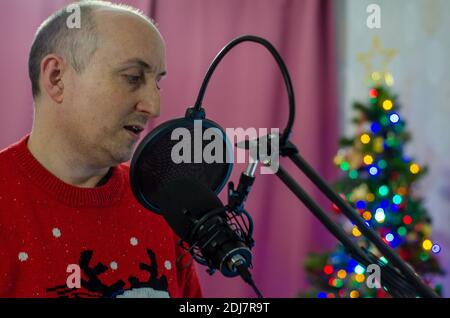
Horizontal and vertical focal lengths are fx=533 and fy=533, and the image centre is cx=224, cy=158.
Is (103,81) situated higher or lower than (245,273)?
higher

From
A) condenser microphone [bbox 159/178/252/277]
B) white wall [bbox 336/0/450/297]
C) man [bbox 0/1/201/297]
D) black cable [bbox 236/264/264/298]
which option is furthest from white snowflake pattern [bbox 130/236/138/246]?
white wall [bbox 336/0/450/297]

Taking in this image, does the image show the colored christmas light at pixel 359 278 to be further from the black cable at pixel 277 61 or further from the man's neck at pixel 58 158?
the black cable at pixel 277 61

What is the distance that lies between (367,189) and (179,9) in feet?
4.69

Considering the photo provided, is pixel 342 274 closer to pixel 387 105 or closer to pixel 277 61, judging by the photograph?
pixel 387 105

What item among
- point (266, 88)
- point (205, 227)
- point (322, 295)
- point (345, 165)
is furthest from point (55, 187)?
point (266, 88)

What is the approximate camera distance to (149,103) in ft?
3.02

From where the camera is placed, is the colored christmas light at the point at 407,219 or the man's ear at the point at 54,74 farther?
the colored christmas light at the point at 407,219

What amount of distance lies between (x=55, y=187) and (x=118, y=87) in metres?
0.22

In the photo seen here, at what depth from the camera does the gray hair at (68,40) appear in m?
0.95

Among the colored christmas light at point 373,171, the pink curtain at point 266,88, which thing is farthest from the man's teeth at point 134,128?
the pink curtain at point 266,88

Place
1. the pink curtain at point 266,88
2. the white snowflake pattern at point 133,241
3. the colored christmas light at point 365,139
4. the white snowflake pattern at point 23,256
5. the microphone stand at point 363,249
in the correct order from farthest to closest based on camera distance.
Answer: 1. the pink curtain at point 266,88
2. the colored christmas light at point 365,139
3. the white snowflake pattern at point 133,241
4. the white snowflake pattern at point 23,256
5. the microphone stand at point 363,249

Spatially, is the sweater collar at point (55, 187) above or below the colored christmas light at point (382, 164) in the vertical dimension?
above

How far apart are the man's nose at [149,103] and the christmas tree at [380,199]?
1676 mm

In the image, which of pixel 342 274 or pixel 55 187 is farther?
pixel 342 274
